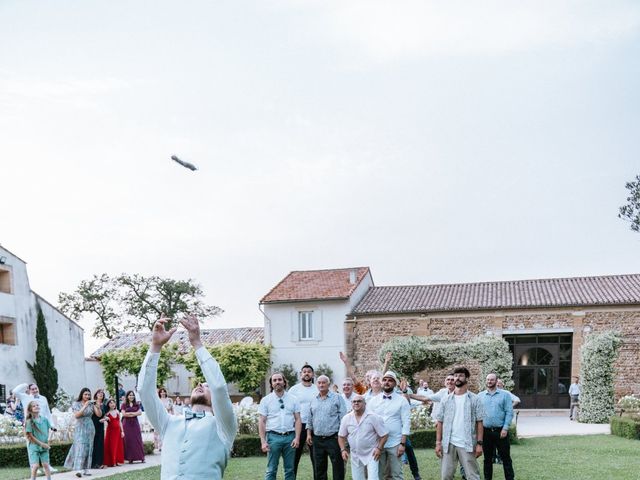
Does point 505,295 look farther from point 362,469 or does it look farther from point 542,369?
point 362,469

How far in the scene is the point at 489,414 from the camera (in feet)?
33.3

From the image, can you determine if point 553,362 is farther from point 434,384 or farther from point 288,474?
point 288,474

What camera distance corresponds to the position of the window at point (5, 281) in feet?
95.8

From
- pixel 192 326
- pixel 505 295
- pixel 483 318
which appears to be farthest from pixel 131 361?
pixel 192 326

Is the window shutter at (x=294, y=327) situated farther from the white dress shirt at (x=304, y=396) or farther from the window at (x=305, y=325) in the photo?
the white dress shirt at (x=304, y=396)

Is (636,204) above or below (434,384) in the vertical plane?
above

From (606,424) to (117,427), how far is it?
16140 mm

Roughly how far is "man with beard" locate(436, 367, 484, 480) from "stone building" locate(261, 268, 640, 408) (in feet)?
67.7

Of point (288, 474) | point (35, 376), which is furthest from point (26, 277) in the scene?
point (288, 474)

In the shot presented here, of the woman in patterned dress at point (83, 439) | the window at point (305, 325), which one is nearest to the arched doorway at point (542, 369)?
the window at point (305, 325)

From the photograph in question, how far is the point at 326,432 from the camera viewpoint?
8961mm

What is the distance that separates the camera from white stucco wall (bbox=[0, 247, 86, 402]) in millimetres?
28400

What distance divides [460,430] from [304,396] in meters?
2.33

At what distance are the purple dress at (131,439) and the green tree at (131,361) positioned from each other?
65.2 ft
